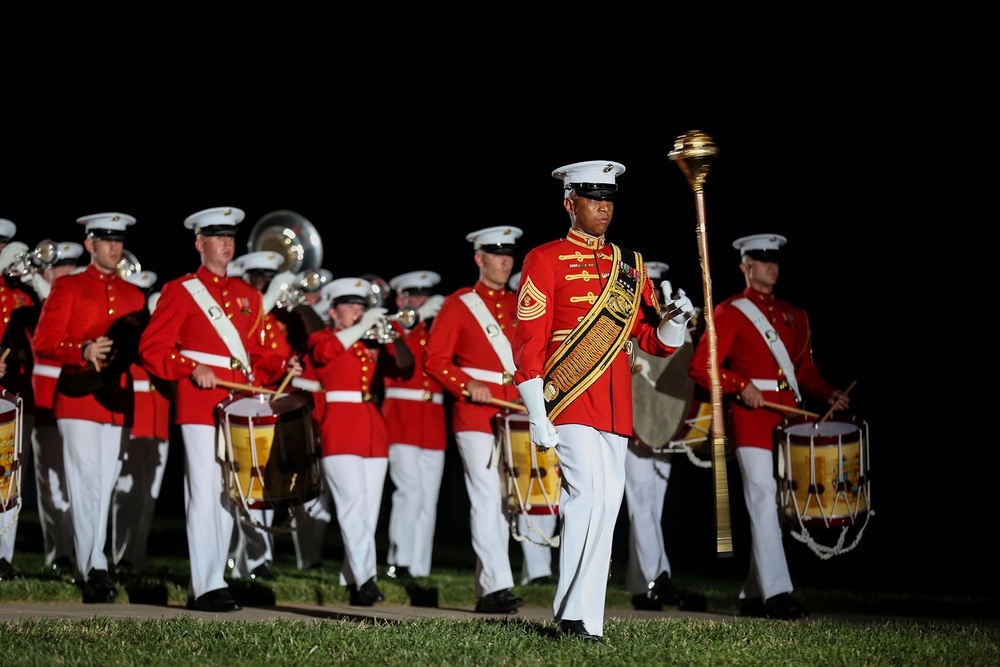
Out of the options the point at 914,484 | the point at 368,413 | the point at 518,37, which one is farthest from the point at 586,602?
→ the point at 518,37

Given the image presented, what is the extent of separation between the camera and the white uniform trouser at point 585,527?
6297 millimetres

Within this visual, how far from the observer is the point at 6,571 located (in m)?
9.93

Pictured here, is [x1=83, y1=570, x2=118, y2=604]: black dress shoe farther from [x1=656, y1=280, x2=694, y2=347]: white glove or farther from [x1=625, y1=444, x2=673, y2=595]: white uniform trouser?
[x1=656, y1=280, x2=694, y2=347]: white glove

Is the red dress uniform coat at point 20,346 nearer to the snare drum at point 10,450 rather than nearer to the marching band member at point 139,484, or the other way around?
the marching band member at point 139,484

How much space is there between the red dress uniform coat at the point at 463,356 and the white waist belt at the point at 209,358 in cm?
150

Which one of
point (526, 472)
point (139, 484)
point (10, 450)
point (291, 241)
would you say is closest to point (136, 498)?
point (139, 484)

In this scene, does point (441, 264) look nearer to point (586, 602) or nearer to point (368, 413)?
point (368, 413)

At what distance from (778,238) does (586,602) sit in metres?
4.25

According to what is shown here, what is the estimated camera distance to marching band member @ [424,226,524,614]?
9.33 m

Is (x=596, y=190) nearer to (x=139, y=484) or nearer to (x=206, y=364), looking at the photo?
(x=206, y=364)

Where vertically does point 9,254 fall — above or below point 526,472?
above

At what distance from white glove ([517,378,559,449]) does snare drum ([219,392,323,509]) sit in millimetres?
2676

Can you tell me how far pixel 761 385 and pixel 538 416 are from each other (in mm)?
3663

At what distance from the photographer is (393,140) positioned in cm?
1872
